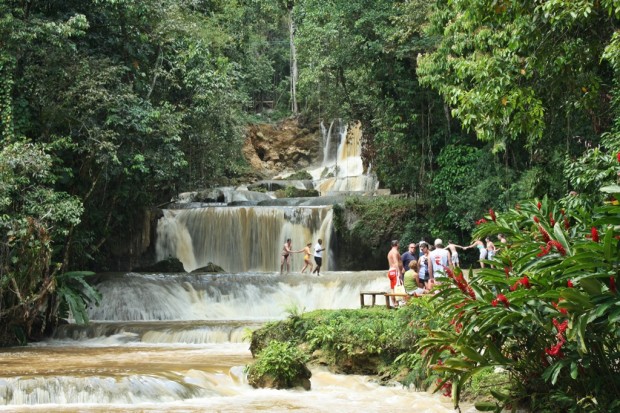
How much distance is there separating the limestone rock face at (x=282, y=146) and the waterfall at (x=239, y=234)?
44.3 feet

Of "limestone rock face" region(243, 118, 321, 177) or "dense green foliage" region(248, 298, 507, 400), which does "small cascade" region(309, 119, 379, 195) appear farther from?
"dense green foliage" region(248, 298, 507, 400)

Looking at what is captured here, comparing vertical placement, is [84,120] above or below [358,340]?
above

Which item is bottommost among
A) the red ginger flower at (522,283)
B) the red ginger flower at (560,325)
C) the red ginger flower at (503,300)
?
the red ginger flower at (560,325)

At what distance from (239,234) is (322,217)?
9.80 ft

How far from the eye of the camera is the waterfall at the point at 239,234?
28.7 m

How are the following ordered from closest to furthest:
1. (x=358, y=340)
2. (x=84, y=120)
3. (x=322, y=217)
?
(x=358, y=340) < (x=84, y=120) < (x=322, y=217)

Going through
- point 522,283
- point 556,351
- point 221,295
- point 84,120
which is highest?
point 84,120

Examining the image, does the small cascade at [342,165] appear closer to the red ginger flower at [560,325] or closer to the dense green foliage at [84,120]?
the dense green foliage at [84,120]

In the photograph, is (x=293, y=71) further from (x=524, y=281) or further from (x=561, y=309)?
(x=561, y=309)

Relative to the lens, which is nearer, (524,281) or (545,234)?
(524,281)

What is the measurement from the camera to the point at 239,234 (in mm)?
28953

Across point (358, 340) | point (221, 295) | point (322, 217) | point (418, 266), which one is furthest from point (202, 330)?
point (322, 217)

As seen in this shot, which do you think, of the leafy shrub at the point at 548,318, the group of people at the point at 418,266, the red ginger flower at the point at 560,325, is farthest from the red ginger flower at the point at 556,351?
the group of people at the point at 418,266

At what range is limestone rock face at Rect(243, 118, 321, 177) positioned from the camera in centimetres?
4294
